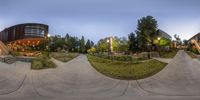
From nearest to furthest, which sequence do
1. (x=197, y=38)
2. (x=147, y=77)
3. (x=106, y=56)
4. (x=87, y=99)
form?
1. (x=87, y=99)
2. (x=147, y=77)
3. (x=106, y=56)
4. (x=197, y=38)

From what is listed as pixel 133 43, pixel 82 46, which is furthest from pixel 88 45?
pixel 133 43

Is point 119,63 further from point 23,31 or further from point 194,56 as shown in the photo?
point 23,31

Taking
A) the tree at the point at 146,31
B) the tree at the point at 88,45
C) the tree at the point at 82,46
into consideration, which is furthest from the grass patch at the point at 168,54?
the tree at the point at 82,46

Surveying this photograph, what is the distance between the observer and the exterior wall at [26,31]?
30.5 ft

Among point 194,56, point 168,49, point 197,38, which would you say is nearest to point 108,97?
point 168,49

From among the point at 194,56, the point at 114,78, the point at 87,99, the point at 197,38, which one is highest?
the point at 197,38

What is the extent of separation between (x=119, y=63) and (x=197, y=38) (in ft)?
12.7

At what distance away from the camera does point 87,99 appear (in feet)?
27.8

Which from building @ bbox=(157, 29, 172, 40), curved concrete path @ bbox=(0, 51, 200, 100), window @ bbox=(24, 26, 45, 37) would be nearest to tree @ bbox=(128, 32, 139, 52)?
building @ bbox=(157, 29, 172, 40)

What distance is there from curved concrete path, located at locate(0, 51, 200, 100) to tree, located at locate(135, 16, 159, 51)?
141cm

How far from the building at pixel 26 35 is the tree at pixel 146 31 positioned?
3715 mm

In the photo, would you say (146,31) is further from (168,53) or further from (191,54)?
(191,54)

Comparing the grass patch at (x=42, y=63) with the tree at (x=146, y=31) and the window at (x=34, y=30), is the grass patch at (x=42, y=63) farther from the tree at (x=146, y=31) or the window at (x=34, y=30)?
the tree at (x=146, y=31)

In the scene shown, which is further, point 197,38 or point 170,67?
point 197,38
